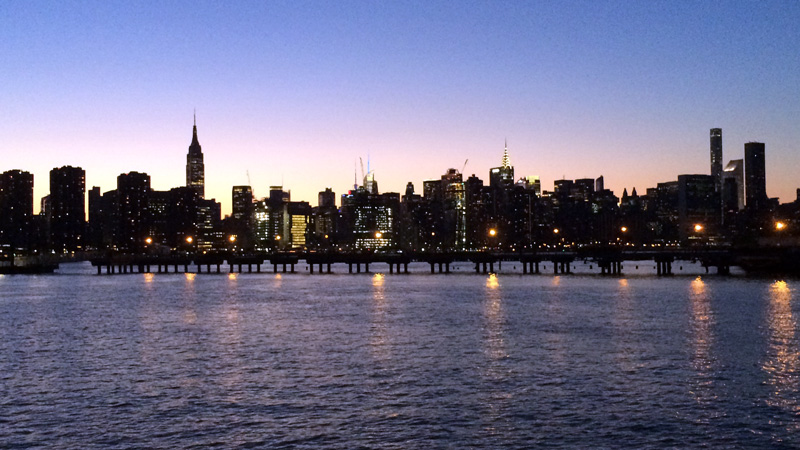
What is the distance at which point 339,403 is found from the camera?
36250mm

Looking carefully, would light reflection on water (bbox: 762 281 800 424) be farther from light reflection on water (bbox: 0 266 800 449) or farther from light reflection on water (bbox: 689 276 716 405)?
light reflection on water (bbox: 689 276 716 405)

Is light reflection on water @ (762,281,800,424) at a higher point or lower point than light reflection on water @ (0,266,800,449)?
higher

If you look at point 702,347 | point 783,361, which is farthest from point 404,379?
point 702,347

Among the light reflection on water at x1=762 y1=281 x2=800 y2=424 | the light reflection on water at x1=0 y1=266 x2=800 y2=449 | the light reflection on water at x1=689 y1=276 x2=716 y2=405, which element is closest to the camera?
the light reflection on water at x1=0 y1=266 x2=800 y2=449

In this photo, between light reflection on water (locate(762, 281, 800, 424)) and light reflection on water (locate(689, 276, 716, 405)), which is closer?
light reflection on water (locate(762, 281, 800, 424))

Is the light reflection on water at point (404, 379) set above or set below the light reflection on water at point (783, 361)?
below

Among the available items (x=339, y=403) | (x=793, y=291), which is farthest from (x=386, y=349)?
(x=793, y=291)

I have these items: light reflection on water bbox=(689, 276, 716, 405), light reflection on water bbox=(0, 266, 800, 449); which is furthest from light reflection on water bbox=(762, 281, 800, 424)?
light reflection on water bbox=(689, 276, 716, 405)

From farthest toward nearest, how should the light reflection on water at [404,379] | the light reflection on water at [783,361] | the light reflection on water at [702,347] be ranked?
the light reflection on water at [702,347] < the light reflection on water at [783,361] < the light reflection on water at [404,379]

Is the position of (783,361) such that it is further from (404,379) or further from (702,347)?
(404,379)

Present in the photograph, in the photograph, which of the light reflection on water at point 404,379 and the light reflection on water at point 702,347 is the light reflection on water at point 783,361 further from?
the light reflection on water at point 702,347

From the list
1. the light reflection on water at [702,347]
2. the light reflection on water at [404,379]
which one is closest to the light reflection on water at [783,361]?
the light reflection on water at [404,379]

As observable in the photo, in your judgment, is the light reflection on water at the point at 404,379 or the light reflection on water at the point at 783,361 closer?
the light reflection on water at the point at 404,379

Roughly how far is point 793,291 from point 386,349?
84636 mm
